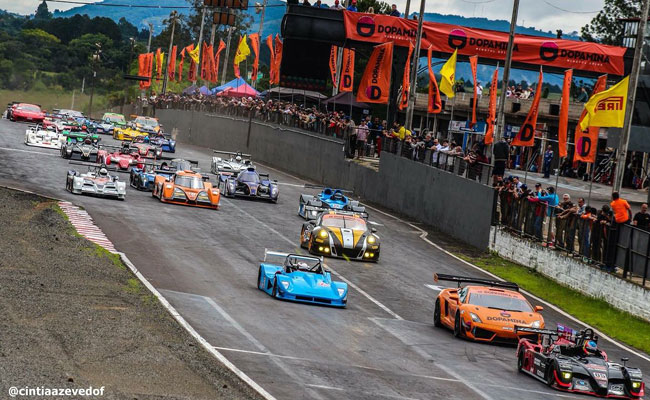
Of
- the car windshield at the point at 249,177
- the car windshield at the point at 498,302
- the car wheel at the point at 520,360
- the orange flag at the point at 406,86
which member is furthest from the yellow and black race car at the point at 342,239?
the orange flag at the point at 406,86

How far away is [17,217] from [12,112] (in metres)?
50.1

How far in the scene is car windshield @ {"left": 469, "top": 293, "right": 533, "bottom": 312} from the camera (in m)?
25.2

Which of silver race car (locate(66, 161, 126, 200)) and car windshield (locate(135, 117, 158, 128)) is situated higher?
car windshield (locate(135, 117, 158, 128))

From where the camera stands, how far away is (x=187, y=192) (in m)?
43.3

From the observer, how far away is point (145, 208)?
134 feet

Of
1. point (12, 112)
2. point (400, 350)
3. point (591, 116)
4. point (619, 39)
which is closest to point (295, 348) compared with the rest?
point (400, 350)

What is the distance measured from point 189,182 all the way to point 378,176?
42.7ft

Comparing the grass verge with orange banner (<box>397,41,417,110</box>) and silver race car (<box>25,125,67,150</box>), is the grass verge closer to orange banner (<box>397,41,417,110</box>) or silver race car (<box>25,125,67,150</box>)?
orange banner (<box>397,41,417,110</box>)

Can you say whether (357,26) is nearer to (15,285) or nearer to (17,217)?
(17,217)

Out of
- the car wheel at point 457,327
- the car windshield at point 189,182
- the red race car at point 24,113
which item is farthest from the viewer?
the red race car at point 24,113

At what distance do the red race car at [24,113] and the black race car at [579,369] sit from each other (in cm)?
6636

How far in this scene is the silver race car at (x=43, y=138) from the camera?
63.1 m

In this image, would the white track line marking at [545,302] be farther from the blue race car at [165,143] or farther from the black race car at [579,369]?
the blue race car at [165,143]

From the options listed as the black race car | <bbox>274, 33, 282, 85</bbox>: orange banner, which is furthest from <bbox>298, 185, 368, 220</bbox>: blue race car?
<bbox>274, 33, 282, 85</bbox>: orange banner
